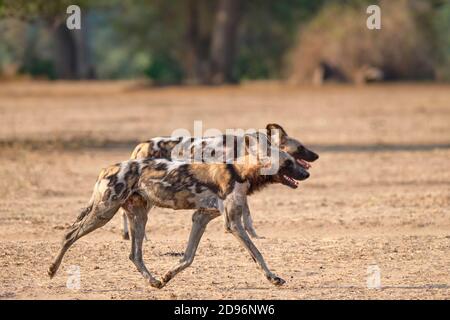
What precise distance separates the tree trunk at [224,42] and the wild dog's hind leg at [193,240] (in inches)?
1347

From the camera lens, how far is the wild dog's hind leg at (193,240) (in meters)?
9.83

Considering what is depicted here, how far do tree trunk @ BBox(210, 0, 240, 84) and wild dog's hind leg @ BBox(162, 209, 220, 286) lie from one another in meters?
34.2

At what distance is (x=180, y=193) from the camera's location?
1004 cm

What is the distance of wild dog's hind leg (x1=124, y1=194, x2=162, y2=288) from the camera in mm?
10117

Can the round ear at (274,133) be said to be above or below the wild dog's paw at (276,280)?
above

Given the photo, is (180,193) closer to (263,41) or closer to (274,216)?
(274,216)

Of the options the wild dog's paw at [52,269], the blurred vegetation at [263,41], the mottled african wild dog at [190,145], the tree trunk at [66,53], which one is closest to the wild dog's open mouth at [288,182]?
the wild dog's paw at [52,269]

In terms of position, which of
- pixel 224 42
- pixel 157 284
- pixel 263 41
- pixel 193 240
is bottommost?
pixel 263 41

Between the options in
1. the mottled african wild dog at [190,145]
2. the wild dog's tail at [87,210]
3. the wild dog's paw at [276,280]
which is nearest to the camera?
the wild dog's paw at [276,280]

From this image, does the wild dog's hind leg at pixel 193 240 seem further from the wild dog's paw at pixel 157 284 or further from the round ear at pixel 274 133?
the round ear at pixel 274 133

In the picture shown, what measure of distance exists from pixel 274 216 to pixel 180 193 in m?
4.15

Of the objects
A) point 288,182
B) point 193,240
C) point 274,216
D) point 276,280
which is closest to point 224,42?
point 274,216

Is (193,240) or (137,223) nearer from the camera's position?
(193,240)

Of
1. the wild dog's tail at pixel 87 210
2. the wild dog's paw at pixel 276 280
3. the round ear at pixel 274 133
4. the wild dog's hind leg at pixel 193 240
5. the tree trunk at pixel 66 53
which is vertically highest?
the round ear at pixel 274 133
